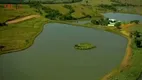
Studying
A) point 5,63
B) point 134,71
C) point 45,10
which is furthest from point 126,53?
point 45,10

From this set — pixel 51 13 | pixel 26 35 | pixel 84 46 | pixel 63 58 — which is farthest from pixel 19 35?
pixel 51 13

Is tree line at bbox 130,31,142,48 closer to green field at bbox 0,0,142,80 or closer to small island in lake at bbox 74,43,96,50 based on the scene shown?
green field at bbox 0,0,142,80

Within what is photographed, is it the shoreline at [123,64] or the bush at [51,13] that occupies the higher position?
the bush at [51,13]

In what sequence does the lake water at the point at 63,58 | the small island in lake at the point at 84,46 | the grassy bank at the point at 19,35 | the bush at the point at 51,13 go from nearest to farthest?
the lake water at the point at 63,58 < the grassy bank at the point at 19,35 < the small island in lake at the point at 84,46 < the bush at the point at 51,13

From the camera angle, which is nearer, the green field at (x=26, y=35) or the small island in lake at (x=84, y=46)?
the green field at (x=26, y=35)

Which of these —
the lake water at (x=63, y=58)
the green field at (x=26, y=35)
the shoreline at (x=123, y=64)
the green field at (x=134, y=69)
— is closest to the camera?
the lake water at (x=63, y=58)

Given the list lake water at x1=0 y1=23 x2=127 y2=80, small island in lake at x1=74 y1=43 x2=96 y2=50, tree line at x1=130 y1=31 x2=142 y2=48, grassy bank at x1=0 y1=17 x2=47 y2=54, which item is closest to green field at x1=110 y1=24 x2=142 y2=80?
lake water at x1=0 y1=23 x2=127 y2=80

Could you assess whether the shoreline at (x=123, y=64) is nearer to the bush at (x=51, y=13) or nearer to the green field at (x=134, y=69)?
the green field at (x=134, y=69)

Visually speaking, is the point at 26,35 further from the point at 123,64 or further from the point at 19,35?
the point at 123,64

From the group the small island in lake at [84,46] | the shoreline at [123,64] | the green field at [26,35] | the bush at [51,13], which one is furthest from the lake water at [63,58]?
the bush at [51,13]
